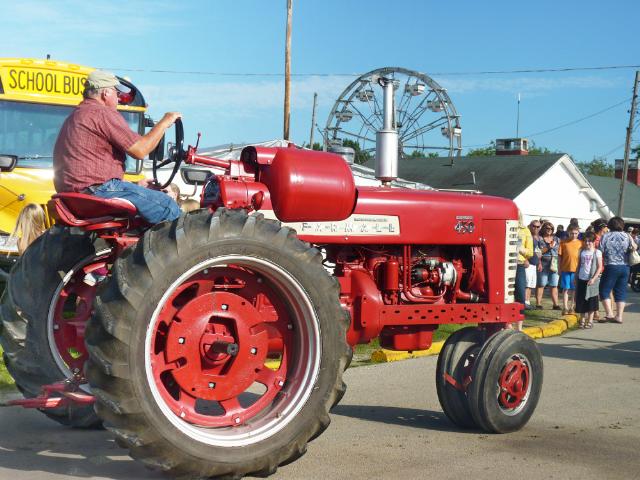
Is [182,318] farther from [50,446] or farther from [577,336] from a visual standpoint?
[577,336]

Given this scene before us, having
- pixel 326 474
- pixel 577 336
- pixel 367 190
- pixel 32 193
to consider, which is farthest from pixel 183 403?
pixel 577 336

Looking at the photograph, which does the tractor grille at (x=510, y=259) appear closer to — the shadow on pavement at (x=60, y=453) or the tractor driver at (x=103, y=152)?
the tractor driver at (x=103, y=152)

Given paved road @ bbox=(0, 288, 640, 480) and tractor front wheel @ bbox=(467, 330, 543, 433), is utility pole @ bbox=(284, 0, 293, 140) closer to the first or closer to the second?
paved road @ bbox=(0, 288, 640, 480)

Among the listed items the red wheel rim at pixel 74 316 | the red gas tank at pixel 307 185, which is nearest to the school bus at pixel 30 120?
the red wheel rim at pixel 74 316

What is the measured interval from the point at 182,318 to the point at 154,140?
1.05 meters

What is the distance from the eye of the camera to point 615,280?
15953 millimetres

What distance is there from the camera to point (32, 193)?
43.7ft

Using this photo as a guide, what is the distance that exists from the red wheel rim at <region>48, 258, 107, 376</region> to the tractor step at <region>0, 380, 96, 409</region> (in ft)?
1.88

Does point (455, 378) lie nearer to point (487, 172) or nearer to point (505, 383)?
point (505, 383)

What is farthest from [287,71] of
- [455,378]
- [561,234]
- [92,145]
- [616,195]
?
[616,195]

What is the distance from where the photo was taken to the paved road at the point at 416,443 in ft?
18.0

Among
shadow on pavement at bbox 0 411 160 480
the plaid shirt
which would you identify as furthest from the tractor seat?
shadow on pavement at bbox 0 411 160 480

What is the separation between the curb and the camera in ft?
34.4

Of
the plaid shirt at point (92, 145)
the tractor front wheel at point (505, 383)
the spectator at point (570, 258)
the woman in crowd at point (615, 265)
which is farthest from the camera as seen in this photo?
the spectator at point (570, 258)
